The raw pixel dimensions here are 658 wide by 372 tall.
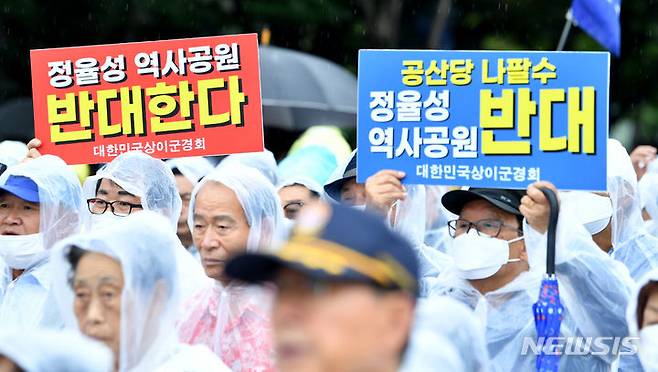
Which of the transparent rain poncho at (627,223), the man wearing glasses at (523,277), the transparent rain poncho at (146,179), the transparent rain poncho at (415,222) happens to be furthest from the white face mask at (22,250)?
the transparent rain poncho at (627,223)

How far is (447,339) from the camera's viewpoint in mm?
3822

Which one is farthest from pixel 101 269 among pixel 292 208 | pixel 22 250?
pixel 292 208

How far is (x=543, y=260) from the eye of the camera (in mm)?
5445

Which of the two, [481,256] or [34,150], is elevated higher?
[34,150]

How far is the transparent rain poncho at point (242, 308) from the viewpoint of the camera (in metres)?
5.75

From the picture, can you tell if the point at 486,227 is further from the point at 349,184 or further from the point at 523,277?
the point at 349,184

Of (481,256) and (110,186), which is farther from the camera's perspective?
(110,186)

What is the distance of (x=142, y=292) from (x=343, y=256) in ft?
5.96

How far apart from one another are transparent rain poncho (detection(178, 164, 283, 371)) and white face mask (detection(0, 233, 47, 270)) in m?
0.74

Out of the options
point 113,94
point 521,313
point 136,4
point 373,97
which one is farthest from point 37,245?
point 136,4

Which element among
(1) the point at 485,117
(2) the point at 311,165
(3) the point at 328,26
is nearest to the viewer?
(1) the point at 485,117

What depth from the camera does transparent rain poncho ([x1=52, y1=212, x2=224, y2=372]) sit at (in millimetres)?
4559

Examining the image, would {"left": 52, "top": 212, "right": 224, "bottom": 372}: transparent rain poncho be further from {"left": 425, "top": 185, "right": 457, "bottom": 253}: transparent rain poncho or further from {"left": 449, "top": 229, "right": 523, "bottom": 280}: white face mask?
{"left": 425, "top": 185, "right": 457, "bottom": 253}: transparent rain poncho
